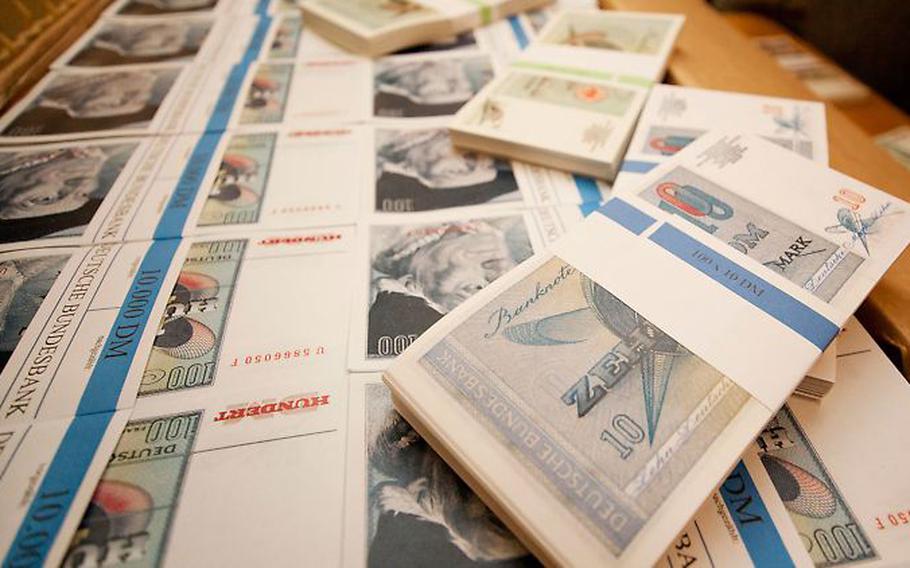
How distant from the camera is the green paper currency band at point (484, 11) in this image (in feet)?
2.78

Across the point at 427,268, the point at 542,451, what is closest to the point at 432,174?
the point at 427,268

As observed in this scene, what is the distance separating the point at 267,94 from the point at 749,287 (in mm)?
632

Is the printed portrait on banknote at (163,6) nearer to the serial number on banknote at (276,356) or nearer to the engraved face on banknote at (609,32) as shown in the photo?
the engraved face on banknote at (609,32)

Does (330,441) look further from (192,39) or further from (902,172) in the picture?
(192,39)

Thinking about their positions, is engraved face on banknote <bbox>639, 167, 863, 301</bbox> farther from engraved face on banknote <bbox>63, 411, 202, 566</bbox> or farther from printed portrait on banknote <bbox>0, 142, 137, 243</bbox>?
printed portrait on banknote <bbox>0, 142, 137, 243</bbox>

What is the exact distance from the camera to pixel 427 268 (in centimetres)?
50

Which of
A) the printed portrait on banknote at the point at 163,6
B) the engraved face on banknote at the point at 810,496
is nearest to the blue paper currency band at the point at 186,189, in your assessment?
the printed portrait on banknote at the point at 163,6

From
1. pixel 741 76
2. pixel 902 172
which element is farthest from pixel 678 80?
pixel 902 172

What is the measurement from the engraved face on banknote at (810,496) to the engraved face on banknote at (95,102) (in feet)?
2.47

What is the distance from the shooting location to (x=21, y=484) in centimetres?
36

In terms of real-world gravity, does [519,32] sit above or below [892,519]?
above

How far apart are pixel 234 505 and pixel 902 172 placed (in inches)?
27.5

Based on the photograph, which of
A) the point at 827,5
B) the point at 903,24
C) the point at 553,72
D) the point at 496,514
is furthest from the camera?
the point at 827,5

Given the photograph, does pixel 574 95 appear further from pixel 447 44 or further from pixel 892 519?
pixel 892 519
